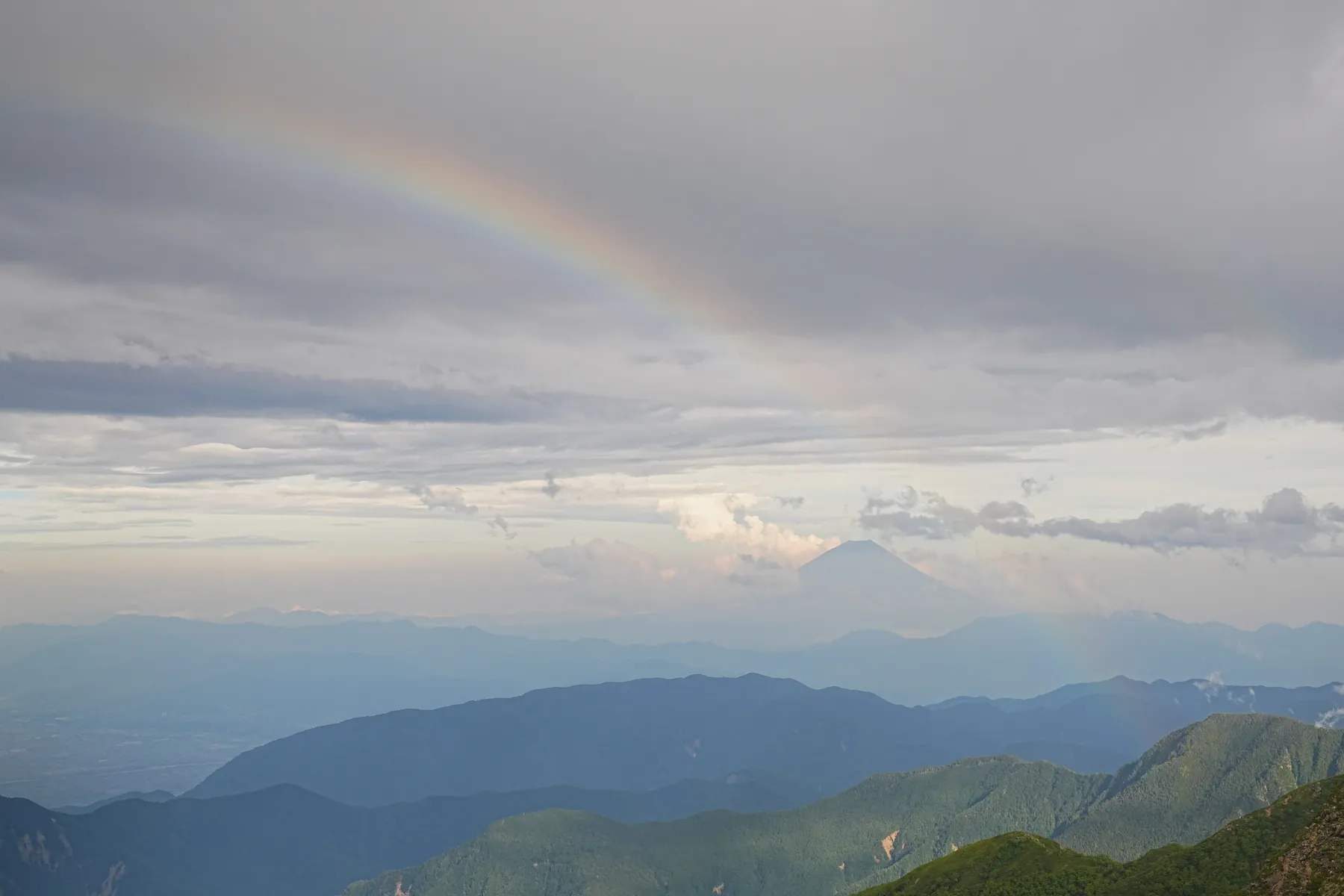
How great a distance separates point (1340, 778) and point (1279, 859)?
6445cm

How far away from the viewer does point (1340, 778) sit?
194000 millimetres

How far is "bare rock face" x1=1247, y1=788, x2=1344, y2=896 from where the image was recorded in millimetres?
132125

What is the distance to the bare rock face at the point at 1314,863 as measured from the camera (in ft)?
433

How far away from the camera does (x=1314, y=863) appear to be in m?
137

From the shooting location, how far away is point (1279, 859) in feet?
476

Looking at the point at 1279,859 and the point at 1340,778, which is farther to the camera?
the point at 1340,778
